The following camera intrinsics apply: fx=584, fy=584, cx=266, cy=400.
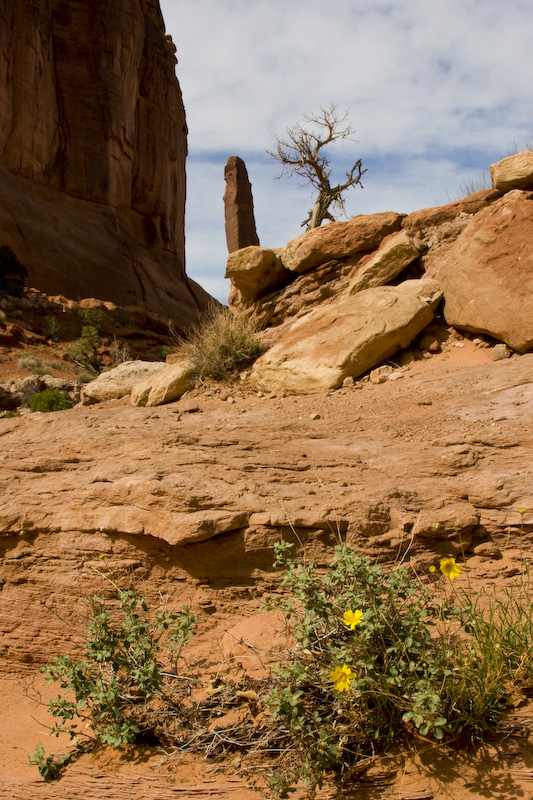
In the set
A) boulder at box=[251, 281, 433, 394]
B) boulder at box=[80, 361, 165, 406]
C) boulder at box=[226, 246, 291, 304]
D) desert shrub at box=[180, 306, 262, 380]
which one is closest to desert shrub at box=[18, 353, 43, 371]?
boulder at box=[80, 361, 165, 406]

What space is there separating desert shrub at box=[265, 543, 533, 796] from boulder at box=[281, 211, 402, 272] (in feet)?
19.2

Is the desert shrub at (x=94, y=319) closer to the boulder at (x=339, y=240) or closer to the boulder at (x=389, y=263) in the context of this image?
the boulder at (x=339, y=240)

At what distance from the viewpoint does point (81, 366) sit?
15492 mm

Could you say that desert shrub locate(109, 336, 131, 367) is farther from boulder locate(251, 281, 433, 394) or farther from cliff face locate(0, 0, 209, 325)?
boulder locate(251, 281, 433, 394)

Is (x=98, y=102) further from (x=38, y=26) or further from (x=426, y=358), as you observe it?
(x=426, y=358)

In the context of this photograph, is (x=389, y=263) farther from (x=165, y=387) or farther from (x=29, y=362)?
(x=29, y=362)

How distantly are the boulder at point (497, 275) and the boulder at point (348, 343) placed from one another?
0.41m

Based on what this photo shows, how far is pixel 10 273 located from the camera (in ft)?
65.9

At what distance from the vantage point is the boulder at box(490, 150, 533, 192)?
5.83 m

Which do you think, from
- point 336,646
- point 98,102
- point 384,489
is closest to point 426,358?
point 384,489

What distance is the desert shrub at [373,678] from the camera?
2.19m

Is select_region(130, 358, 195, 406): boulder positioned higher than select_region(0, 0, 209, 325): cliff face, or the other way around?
select_region(0, 0, 209, 325): cliff face

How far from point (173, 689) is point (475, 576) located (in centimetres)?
167

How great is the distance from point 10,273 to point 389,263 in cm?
1686
